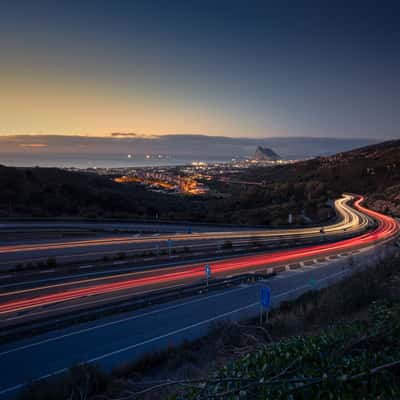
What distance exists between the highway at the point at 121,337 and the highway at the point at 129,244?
713 centimetres

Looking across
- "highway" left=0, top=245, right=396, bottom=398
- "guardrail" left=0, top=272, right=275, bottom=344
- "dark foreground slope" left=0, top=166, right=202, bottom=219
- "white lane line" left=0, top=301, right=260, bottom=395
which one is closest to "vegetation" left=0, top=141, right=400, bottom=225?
"dark foreground slope" left=0, top=166, right=202, bottom=219

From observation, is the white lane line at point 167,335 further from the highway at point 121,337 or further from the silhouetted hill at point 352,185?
the silhouetted hill at point 352,185

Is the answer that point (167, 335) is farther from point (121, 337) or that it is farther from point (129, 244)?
point (129, 244)

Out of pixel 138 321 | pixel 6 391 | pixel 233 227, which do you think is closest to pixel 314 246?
pixel 233 227

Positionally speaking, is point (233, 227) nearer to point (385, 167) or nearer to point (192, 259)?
point (192, 259)

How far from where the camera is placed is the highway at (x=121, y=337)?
8.34 meters

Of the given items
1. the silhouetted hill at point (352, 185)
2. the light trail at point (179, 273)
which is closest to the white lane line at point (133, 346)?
the light trail at point (179, 273)

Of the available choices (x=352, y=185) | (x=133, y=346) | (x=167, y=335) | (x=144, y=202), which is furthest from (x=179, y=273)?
(x=352, y=185)

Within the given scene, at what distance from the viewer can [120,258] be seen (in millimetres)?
19844

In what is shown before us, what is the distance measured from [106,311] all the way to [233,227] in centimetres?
2548

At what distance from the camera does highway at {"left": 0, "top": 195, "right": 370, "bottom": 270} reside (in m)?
19.7

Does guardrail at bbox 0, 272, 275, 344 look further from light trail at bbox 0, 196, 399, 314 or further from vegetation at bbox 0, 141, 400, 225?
vegetation at bbox 0, 141, 400, 225

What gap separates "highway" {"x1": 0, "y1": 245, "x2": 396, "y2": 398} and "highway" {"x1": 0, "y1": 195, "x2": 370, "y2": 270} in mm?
7125

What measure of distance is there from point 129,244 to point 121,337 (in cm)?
1440
